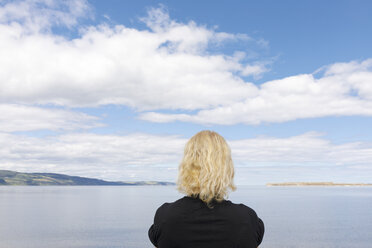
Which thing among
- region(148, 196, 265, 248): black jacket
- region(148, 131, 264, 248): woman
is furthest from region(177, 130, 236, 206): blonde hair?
region(148, 196, 265, 248): black jacket

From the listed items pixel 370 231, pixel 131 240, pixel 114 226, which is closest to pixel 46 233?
pixel 114 226

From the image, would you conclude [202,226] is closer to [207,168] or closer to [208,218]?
[208,218]

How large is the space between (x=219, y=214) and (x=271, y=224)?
76033 mm

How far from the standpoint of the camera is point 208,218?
3.91 meters

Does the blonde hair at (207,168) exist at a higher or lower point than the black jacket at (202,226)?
higher

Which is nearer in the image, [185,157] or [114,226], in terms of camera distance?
[185,157]

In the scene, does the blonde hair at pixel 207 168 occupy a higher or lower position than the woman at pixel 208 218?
higher

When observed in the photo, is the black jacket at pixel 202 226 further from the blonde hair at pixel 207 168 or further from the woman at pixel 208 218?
the blonde hair at pixel 207 168

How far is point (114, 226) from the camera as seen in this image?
73250 millimetres

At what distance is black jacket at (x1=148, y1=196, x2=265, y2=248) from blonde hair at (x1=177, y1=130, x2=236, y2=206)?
0.53ft

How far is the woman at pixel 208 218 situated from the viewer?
3896 mm

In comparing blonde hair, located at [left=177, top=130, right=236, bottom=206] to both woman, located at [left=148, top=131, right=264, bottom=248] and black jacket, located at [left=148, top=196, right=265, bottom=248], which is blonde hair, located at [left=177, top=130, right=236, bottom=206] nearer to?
woman, located at [left=148, top=131, right=264, bottom=248]

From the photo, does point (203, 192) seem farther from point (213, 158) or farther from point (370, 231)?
point (370, 231)

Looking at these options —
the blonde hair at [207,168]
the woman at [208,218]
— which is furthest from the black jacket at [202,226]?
the blonde hair at [207,168]
